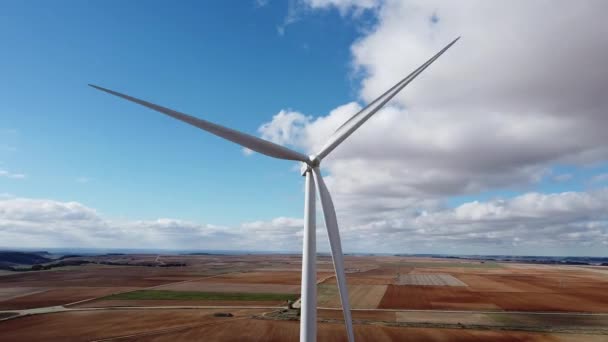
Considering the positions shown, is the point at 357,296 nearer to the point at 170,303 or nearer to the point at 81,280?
the point at 170,303

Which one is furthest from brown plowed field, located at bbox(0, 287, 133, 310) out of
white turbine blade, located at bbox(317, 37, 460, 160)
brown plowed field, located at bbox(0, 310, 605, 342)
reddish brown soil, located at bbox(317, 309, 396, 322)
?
white turbine blade, located at bbox(317, 37, 460, 160)

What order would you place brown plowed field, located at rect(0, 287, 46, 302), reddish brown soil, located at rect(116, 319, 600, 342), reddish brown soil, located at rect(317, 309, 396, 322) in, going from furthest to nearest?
brown plowed field, located at rect(0, 287, 46, 302) < reddish brown soil, located at rect(317, 309, 396, 322) < reddish brown soil, located at rect(116, 319, 600, 342)

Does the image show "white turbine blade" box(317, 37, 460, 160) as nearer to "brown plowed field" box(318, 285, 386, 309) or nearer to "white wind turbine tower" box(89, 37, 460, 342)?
"white wind turbine tower" box(89, 37, 460, 342)

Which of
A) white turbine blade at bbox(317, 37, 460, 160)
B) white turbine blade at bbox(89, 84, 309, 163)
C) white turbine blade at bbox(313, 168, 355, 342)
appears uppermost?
white turbine blade at bbox(317, 37, 460, 160)

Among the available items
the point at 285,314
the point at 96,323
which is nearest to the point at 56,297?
the point at 96,323

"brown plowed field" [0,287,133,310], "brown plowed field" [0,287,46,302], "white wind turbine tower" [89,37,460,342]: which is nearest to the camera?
"white wind turbine tower" [89,37,460,342]

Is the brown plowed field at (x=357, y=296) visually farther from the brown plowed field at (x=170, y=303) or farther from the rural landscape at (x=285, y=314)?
the brown plowed field at (x=170, y=303)

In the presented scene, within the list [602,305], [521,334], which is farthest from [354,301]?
[602,305]
